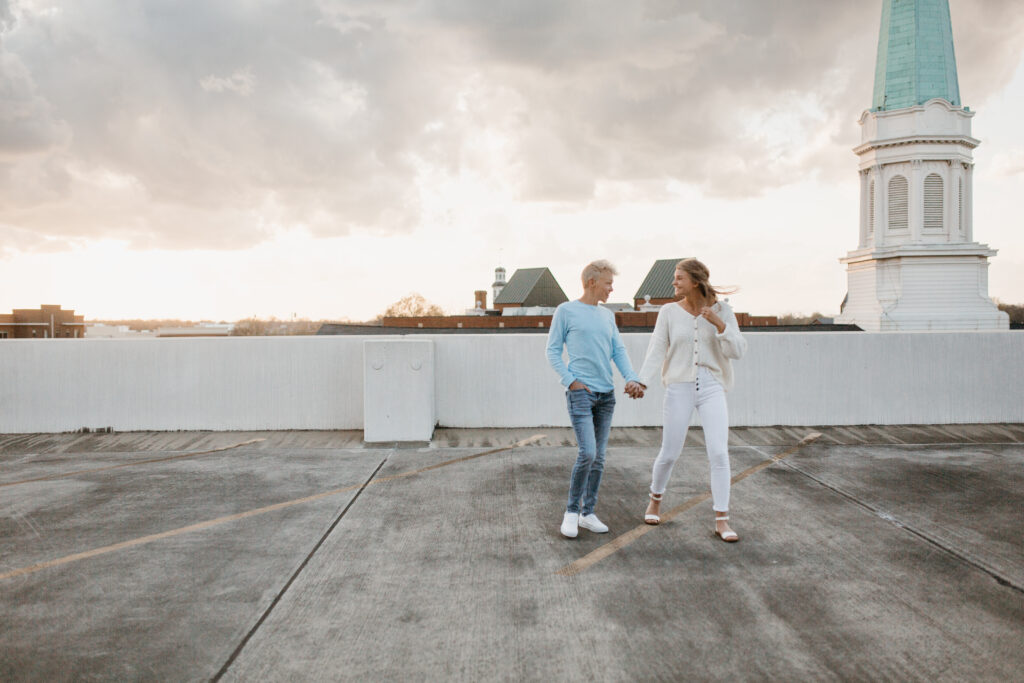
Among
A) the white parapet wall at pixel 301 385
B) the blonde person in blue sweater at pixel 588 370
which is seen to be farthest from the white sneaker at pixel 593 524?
the white parapet wall at pixel 301 385

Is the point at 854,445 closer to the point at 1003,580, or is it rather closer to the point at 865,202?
the point at 1003,580

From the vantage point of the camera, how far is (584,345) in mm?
5004

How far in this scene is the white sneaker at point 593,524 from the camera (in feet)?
16.9

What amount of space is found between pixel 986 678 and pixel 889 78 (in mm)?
40454

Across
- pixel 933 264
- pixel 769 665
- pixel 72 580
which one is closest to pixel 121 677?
pixel 72 580

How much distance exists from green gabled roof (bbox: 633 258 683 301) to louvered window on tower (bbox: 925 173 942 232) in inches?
1173

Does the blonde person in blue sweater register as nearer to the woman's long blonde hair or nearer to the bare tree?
the woman's long blonde hair

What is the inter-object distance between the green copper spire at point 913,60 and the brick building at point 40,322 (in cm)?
7741

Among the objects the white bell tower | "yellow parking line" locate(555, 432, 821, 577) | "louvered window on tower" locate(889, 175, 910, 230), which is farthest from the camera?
"louvered window on tower" locate(889, 175, 910, 230)

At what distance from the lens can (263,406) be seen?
9695mm

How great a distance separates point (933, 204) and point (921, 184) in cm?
136

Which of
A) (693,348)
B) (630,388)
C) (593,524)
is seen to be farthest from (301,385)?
(693,348)

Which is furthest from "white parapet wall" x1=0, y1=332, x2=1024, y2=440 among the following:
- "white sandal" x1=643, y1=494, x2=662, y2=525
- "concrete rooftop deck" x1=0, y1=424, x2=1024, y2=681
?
"white sandal" x1=643, y1=494, x2=662, y2=525

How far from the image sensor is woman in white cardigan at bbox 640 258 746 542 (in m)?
4.92
